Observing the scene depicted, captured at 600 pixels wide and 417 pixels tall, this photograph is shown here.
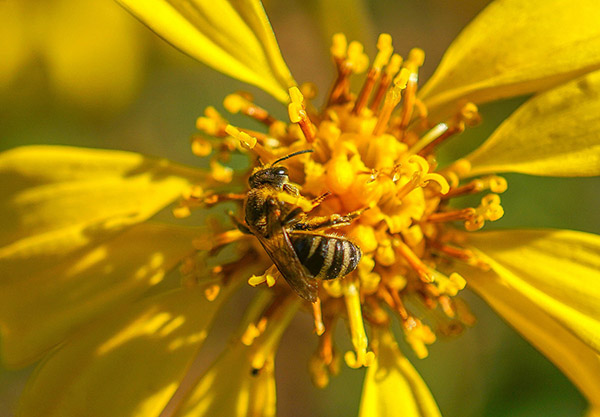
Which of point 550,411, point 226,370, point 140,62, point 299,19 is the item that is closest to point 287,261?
point 226,370

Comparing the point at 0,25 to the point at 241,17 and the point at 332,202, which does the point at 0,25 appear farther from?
the point at 332,202

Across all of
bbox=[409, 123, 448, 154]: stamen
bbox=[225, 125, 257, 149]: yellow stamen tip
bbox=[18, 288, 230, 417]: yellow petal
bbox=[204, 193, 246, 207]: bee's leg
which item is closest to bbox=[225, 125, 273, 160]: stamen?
bbox=[225, 125, 257, 149]: yellow stamen tip

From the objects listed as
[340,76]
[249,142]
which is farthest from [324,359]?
[340,76]

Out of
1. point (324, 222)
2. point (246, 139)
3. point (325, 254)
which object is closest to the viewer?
point (325, 254)

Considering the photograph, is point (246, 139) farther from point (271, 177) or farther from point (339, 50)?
point (339, 50)

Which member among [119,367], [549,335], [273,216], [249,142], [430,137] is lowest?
[119,367]

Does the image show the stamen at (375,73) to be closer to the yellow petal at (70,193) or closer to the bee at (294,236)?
the bee at (294,236)

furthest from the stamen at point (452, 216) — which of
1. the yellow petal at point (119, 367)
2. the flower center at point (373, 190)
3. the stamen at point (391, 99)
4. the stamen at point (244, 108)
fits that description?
the yellow petal at point (119, 367)
